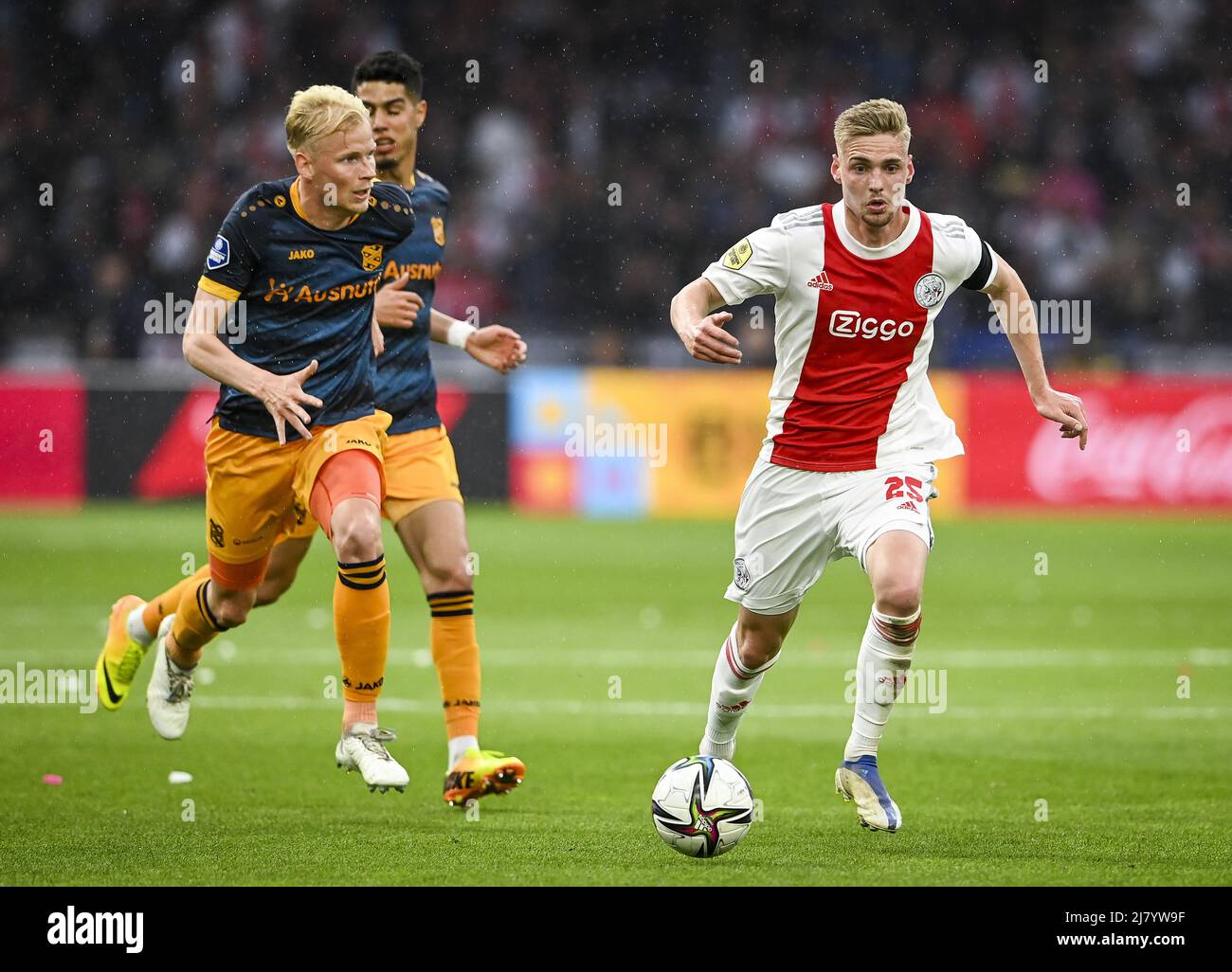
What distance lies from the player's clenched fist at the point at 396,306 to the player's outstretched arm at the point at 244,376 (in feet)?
3.26

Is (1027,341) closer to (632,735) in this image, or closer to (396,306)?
(396,306)

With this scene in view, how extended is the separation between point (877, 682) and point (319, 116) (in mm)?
2748

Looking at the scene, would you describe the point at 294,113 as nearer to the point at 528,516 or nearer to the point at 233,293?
the point at 233,293

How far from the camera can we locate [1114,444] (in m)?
19.0

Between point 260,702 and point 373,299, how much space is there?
3.11m

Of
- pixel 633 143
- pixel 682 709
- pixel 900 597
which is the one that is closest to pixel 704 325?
pixel 900 597

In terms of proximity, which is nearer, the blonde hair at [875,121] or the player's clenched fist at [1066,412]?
the blonde hair at [875,121]

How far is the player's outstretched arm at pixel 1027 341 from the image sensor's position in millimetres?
6250

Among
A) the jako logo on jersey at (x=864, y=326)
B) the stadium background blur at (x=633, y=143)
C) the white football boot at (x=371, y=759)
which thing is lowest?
the white football boot at (x=371, y=759)

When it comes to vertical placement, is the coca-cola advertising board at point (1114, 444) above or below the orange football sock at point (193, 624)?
above

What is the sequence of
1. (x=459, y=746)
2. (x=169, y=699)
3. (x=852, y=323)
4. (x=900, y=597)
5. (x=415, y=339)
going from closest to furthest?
(x=900, y=597) < (x=852, y=323) < (x=459, y=746) < (x=415, y=339) < (x=169, y=699)

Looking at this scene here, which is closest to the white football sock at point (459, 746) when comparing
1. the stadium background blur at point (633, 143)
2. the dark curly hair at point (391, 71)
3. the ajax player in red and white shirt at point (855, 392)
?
the ajax player in red and white shirt at point (855, 392)

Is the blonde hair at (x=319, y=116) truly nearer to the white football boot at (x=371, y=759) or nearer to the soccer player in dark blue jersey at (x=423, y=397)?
the soccer player in dark blue jersey at (x=423, y=397)

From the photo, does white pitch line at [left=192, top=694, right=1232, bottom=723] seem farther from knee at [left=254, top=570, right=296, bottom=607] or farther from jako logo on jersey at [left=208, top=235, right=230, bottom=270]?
jako logo on jersey at [left=208, top=235, right=230, bottom=270]
